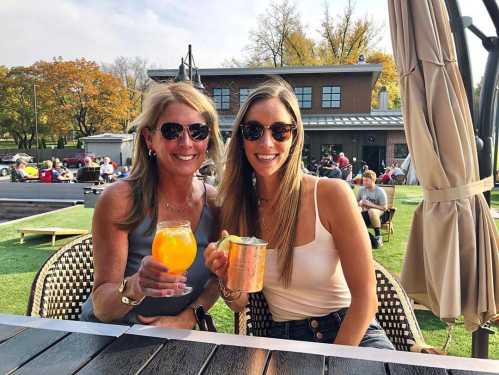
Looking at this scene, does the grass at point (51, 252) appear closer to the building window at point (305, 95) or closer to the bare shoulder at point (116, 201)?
the bare shoulder at point (116, 201)

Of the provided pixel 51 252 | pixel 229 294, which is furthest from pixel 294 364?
pixel 51 252

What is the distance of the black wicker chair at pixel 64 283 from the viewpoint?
2.06 metres

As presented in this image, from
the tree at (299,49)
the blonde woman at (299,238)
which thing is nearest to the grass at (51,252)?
the blonde woman at (299,238)

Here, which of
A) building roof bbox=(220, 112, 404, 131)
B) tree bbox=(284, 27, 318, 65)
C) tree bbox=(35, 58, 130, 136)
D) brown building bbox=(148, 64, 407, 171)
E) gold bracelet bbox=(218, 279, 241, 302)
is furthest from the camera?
tree bbox=(35, 58, 130, 136)

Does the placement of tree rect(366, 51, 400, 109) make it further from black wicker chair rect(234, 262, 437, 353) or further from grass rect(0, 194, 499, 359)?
black wicker chair rect(234, 262, 437, 353)

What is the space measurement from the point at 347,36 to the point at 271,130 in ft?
116

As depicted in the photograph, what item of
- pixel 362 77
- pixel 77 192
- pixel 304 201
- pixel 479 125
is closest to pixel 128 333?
pixel 304 201

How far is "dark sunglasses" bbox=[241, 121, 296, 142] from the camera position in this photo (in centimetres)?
206

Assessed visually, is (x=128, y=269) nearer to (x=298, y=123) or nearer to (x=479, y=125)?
(x=298, y=123)

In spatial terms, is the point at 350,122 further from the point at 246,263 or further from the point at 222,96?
the point at 246,263

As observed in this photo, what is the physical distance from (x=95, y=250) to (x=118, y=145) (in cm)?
3057

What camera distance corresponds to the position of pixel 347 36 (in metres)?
34.0

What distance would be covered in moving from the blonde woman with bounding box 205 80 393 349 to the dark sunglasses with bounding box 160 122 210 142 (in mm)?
191

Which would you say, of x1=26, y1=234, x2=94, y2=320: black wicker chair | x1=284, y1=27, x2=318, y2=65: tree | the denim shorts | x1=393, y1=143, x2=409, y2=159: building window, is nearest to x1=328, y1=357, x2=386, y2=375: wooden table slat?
the denim shorts
